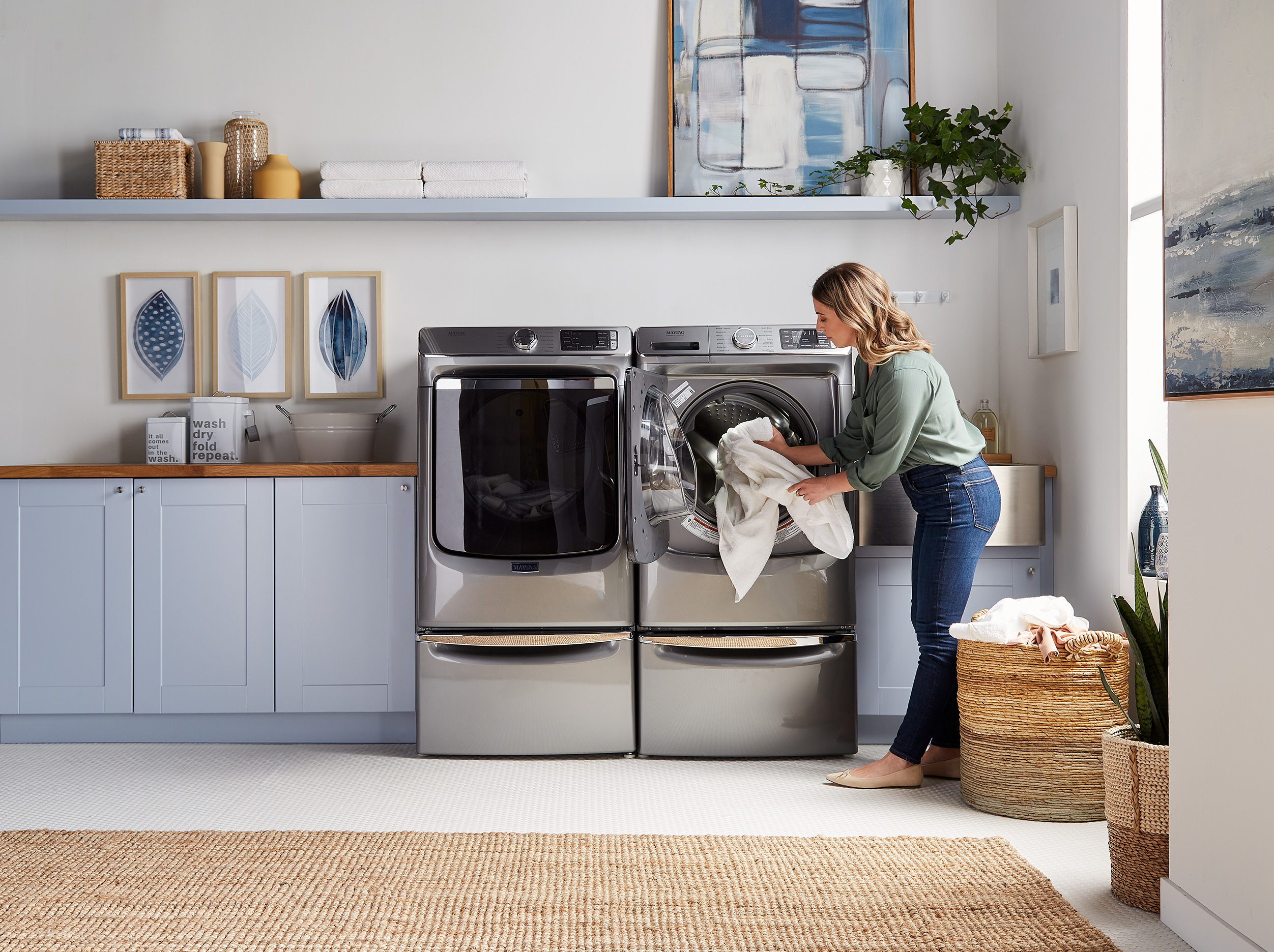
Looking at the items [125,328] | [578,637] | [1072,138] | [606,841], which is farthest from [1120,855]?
[125,328]

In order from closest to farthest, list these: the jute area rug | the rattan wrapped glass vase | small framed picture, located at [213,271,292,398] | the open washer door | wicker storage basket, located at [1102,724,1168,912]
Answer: the jute area rug → wicker storage basket, located at [1102,724,1168,912] → the open washer door → the rattan wrapped glass vase → small framed picture, located at [213,271,292,398]

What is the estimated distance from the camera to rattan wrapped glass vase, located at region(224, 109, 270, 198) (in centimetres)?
359

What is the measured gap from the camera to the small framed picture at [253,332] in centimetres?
370

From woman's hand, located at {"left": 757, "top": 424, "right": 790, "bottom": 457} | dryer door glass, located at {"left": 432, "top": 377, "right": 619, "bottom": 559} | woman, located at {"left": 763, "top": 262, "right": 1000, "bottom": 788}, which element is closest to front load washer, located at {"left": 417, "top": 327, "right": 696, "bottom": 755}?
dryer door glass, located at {"left": 432, "top": 377, "right": 619, "bottom": 559}

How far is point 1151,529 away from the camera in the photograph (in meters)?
2.62

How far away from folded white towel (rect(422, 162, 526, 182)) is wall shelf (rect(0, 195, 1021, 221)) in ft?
0.24

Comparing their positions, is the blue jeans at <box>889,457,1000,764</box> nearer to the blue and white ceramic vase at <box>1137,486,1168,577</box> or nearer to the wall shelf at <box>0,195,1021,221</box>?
the blue and white ceramic vase at <box>1137,486,1168,577</box>

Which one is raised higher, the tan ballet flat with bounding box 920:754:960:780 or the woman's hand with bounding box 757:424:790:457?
the woman's hand with bounding box 757:424:790:457

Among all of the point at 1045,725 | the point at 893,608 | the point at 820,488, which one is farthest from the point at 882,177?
the point at 1045,725

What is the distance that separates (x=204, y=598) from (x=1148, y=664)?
2.64 meters

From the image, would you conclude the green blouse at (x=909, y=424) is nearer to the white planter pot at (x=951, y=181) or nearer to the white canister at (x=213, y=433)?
the white planter pot at (x=951, y=181)

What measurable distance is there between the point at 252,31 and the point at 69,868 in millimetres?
2932

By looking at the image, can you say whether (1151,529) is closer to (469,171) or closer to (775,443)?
(775,443)

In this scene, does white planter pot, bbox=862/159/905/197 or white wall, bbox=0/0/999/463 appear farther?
white wall, bbox=0/0/999/463
